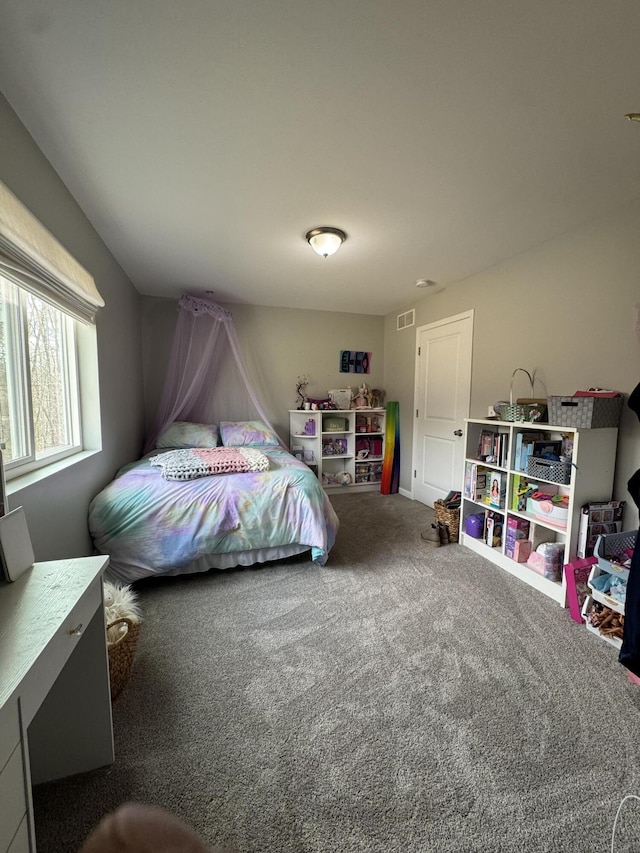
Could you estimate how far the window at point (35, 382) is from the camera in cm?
153

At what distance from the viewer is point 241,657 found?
1.60 metres

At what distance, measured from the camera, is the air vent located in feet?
13.2

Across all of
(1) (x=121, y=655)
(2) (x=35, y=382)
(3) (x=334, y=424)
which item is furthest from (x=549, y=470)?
(2) (x=35, y=382)

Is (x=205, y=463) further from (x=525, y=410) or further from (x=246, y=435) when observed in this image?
(x=525, y=410)

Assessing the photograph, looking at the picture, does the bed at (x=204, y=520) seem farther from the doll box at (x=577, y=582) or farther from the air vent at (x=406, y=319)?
the air vent at (x=406, y=319)

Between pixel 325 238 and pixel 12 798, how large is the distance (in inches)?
105

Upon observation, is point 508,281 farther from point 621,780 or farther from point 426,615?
point 621,780

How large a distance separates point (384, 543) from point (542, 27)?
2.87 meters

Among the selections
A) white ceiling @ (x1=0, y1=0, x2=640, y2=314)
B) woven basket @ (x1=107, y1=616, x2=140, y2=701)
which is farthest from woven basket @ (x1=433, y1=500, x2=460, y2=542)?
woven basket @ (x1=107, y1=616, x2=140, y2=701)

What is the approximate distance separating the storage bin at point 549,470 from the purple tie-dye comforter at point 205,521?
140cm

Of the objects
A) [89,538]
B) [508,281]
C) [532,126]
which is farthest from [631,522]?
[89,538]

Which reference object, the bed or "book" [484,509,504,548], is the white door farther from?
the bed

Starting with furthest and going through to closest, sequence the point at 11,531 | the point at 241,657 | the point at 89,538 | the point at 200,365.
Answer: the point at 200,365 < the point at 89,538 < the point at 241,657 < the point at 11,531

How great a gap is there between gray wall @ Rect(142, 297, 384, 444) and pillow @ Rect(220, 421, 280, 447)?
59 centimetres
